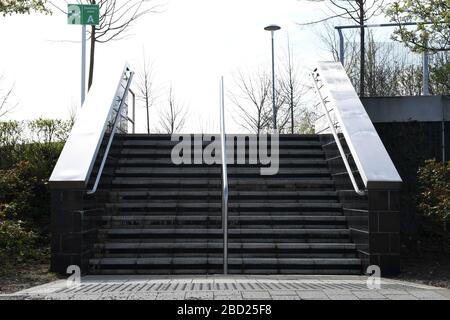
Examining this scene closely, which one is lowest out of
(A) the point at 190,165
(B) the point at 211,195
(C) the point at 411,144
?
(B) the point at 211,195

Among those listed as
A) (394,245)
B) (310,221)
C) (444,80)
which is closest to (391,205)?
(394,245)

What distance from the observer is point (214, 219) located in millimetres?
8023

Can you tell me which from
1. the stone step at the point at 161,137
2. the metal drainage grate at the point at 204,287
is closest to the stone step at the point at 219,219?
the metal drainage grate at the point at 204,287

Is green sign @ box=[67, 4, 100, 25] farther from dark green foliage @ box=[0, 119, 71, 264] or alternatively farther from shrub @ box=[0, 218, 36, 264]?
shrub @ box=[0, 218, 36, 264]

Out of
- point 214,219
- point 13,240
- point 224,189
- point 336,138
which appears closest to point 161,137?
point 214,219

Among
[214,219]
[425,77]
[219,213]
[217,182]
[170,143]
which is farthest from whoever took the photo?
[425,77]

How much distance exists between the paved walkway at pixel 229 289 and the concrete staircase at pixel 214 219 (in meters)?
0.52

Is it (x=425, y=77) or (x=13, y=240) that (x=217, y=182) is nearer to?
(x=13, y=240)

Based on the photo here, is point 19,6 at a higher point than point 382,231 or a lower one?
higher

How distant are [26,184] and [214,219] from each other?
3506mm

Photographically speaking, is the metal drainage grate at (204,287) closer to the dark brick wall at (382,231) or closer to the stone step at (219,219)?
the dark brick wall at (382,231)

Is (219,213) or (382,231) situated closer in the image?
(382,231)

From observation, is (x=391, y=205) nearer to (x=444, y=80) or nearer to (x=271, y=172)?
(x=271, y=172)
